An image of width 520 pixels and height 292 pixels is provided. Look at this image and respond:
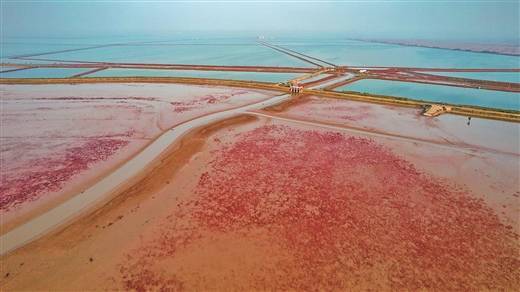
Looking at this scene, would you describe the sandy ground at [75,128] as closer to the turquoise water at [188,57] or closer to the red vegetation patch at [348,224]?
the red vegetation patch at [348,224]

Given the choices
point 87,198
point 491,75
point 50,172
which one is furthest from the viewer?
point 491,75

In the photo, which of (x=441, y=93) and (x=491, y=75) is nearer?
(x=441, y=93)

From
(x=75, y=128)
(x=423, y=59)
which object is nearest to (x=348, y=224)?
(x=75, y=128)

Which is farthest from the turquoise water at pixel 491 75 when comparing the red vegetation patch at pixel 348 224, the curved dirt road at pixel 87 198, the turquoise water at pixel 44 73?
the turquoise water at pixel 44 73

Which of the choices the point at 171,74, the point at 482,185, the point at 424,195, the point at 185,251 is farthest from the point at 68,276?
the point at 171,74

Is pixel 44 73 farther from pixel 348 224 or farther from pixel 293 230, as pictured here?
pixel 348 224

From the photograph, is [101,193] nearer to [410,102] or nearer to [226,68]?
[410,102]
